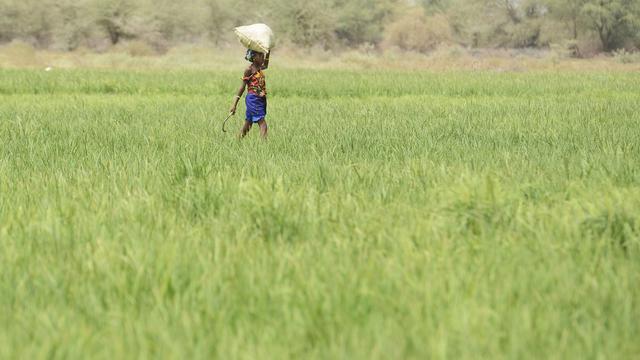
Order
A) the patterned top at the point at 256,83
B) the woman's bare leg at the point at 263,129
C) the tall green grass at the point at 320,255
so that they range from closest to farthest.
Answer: the tall green grass at the point at 320,255, the woman's bare leg at the point at 263,129, the patterned top at the point at 256,83

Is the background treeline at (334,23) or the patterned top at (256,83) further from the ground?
the patterned top at (256,83)

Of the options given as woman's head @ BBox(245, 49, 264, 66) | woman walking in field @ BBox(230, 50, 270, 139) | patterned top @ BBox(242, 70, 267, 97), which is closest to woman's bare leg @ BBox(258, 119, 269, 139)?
woman walking in field @ BBox(230, 50, 270, 139)

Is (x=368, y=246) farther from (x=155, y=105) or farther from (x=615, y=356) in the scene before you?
(x=155, y=105)

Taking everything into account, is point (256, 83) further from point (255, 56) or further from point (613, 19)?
point (613, 19)

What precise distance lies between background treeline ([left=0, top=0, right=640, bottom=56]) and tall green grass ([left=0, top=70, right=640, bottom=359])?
209ft

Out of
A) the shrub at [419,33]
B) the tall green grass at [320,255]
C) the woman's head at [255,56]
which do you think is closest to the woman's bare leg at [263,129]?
the woman's head at [255,56]

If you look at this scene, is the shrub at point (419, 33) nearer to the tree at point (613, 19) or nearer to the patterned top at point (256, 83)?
the tree at point (613, 19)

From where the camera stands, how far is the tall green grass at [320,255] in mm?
2561

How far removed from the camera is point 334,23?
88312 mm

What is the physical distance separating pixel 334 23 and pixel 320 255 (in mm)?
86627

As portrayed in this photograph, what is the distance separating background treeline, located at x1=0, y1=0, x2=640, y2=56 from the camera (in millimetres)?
68812

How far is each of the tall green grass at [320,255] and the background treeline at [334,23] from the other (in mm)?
63690

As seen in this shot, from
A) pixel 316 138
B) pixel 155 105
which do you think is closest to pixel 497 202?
pixel 316 138

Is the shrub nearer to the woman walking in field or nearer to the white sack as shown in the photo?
the woman walking in field
